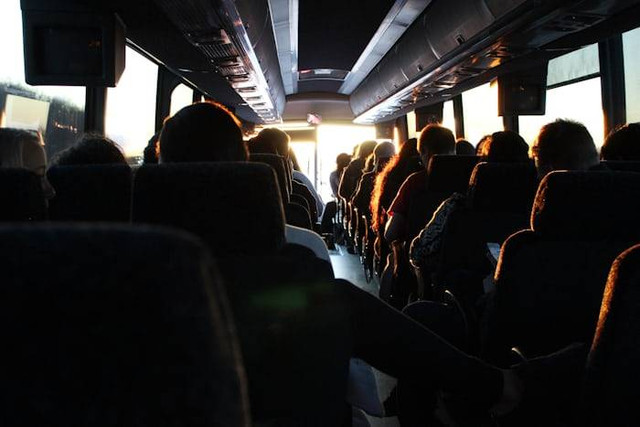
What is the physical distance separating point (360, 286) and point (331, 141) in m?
15.0

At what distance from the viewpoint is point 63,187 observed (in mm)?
2398

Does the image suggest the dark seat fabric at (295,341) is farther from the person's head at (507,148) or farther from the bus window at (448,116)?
the bus window at (448,116)

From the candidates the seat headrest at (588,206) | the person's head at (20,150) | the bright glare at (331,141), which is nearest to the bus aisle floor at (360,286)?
the seat headrest at (588,206)

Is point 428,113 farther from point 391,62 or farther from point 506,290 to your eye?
point 506,290

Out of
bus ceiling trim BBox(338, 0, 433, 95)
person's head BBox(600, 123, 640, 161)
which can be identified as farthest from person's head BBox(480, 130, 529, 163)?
bus ceiling trim BBox(338, 0, 433, 95)

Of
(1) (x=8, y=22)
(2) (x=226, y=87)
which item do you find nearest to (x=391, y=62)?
(2) (x=226, y=87)

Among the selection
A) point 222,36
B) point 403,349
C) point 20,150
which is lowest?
point 403,349

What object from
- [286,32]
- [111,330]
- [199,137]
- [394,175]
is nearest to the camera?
[111,330]

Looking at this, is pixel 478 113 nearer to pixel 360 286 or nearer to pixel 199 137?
pixel 360 286

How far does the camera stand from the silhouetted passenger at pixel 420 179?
4914mm

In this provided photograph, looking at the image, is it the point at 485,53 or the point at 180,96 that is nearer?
the point at 485,53

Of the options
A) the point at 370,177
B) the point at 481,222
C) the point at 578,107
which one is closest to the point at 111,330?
the point at 481,222

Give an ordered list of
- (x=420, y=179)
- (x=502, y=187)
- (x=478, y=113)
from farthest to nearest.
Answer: (x=478, y=113), (x=420, y=179), (x=502, y=187)

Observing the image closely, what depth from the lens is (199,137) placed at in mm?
2010
